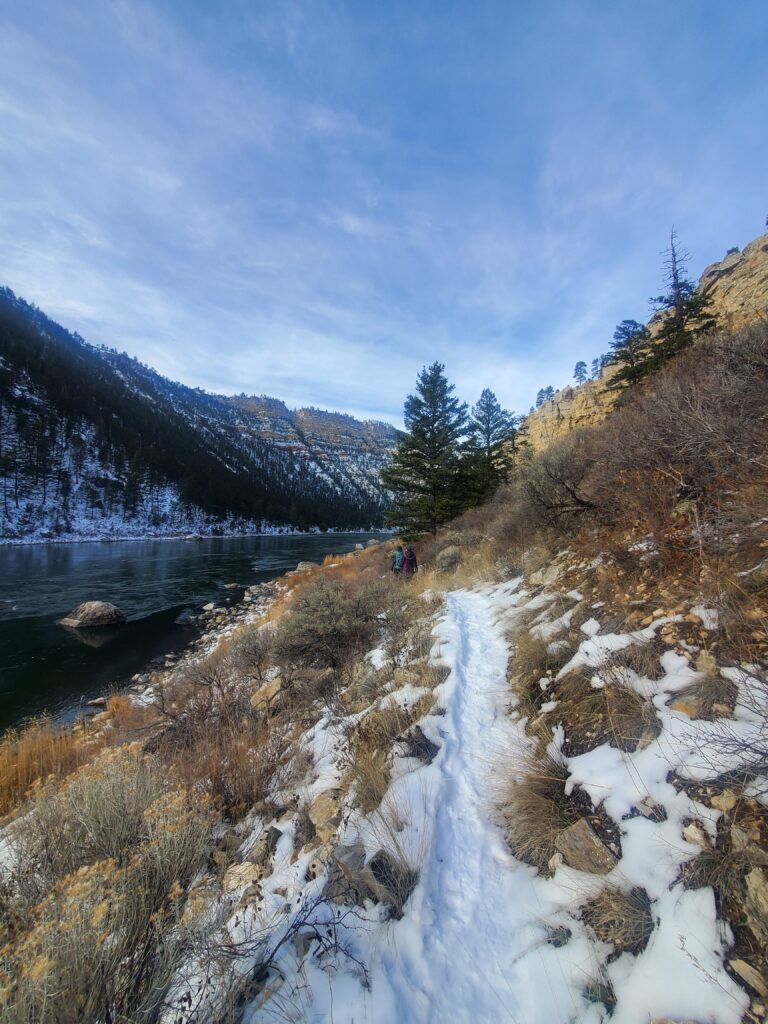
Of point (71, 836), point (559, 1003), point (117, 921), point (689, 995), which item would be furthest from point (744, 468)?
point (71, 836)

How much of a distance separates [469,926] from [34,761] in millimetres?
6076

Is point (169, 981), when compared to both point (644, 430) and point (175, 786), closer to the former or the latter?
point (175, 786)

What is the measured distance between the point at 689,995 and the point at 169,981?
1.94 m

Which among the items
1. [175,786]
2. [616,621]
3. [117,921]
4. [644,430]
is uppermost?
[644,430]

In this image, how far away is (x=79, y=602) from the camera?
1789cm

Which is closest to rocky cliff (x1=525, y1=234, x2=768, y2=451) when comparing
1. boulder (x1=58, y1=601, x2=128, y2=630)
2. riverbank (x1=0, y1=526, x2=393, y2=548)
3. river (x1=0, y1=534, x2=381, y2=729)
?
river (x1=0, y1=534, x2=381, y2=729)

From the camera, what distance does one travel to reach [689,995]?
1.32m

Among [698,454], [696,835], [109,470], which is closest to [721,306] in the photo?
[698,454]

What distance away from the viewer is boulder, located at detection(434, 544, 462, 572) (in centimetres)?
1111

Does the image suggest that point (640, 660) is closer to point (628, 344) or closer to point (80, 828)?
point (80, 828)

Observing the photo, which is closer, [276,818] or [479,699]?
[276,818]

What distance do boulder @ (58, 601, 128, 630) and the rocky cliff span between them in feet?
65.5

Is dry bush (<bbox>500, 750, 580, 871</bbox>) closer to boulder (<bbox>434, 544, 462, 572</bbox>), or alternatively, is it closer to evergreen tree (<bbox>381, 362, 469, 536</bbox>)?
boulder (<bbox>434, 544, 462, 572</bbox>)

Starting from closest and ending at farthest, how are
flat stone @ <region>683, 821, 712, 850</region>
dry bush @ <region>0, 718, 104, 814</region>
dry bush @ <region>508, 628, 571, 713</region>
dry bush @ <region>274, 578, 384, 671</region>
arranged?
flat stone @ <region>683, 821, 712, 850</region>, dry bush @ <region>508, 628, 571, 713</region>, dry bush @ <region>0, 718, 104, 814</region>, dry bush @ <region>274, 578, 384, 671</region>
